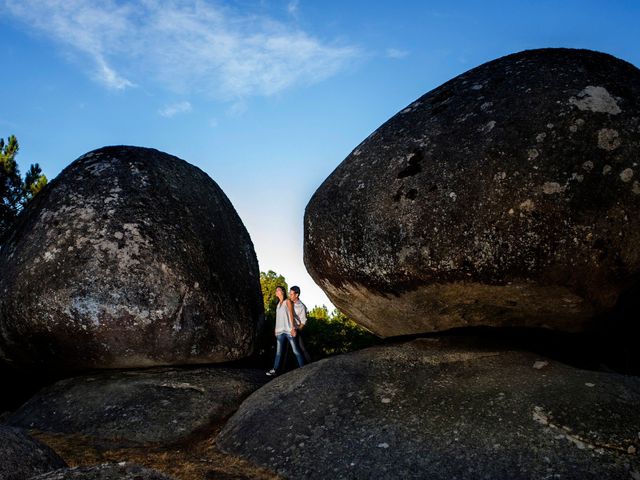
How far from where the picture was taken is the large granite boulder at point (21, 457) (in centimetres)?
362

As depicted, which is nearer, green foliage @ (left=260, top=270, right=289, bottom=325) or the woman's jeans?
the woman's jeans

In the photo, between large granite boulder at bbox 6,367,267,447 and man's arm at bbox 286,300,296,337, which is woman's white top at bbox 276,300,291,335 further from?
large granite boulder at bbox 6,367,267,447

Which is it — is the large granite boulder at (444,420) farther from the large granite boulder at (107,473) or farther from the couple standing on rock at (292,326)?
the couple standing on rock at (292,326)

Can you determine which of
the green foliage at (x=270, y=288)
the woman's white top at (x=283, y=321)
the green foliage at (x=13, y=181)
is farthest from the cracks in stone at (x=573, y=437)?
the green foliage at (x=13, y=181)

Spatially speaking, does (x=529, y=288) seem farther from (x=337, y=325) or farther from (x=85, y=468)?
(x=337, y=325)

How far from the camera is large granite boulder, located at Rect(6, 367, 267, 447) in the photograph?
5.98 meters

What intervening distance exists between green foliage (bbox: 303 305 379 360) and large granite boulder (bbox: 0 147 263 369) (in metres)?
2.97

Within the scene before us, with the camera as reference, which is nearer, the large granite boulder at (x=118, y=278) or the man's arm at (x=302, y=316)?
the large granite boulder at (x=118, y=278)

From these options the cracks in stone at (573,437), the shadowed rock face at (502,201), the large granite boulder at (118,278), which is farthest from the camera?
the large granite boulder at (118,278)

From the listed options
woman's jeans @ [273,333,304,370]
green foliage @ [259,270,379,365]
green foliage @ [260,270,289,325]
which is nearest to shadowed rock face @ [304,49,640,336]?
woman's jeans @ [273,333,304,370]

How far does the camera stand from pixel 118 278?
718 centimetres

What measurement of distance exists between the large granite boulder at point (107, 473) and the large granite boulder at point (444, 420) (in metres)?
1.86

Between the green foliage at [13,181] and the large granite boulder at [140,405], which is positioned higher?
the green foliage at [13,181]

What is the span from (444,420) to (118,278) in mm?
4359
